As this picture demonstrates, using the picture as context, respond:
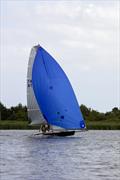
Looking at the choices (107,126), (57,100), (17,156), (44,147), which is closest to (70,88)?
(57,100)

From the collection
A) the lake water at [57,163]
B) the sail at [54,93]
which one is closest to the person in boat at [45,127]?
the sail at [54,93]

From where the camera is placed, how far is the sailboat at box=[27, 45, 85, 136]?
250 ft

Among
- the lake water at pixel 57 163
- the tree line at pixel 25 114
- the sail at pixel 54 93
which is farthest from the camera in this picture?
the tree line at pixel 25 114

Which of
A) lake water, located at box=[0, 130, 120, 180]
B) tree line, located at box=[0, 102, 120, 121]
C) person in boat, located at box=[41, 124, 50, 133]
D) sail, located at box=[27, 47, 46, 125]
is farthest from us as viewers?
tree line, located at box=[0, 102, 120, 121]

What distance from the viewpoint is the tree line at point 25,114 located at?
463 ft

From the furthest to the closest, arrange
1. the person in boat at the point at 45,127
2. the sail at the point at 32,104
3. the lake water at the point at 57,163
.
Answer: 1. the sail at the point at 32,104
2. the person in boat at the point at 45,127
3. the lake water at the point at 57,163

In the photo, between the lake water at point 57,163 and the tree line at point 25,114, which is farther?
the tree line at point 25,114

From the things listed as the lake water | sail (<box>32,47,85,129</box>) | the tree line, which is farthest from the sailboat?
the tree line

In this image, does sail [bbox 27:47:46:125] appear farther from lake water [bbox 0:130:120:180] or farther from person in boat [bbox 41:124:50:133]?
lake water [bbox 0:130:120:180]

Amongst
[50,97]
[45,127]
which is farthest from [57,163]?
[50,97]

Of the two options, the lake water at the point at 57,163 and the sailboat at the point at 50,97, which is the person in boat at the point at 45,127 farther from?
the lake water at the point at 57,163

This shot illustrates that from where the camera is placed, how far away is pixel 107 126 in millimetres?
110875

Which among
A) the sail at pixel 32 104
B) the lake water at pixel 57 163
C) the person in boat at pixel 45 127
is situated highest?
the sail at pixel 32 104

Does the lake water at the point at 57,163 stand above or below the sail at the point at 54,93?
below
